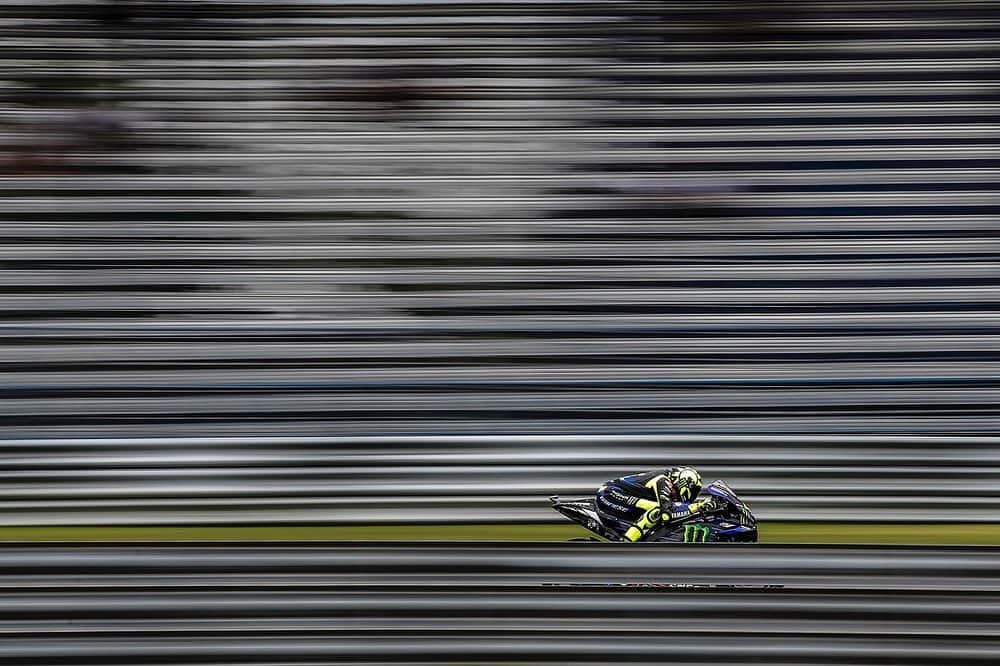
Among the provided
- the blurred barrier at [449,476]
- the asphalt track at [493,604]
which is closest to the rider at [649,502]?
the asphalt track at [493,604]

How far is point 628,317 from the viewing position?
10.00ft

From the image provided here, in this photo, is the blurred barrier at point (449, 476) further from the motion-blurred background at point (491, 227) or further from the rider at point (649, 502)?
the rider at point (649, 502)

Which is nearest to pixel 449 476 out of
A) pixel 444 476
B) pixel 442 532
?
pixel 444 476

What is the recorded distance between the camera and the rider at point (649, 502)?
244 centimetres

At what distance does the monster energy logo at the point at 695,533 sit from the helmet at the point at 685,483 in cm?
8

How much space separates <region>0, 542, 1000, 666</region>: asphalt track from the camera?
2010 mm

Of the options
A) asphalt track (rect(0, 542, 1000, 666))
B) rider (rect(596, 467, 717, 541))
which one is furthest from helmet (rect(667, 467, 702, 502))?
asphalt track (rect(0, 542, 1000, 666))

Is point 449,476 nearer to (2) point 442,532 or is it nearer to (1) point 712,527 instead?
(2) point 442,532

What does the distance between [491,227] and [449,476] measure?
0.73m

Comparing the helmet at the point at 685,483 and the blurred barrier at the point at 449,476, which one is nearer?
the helmet at the point at 685,483

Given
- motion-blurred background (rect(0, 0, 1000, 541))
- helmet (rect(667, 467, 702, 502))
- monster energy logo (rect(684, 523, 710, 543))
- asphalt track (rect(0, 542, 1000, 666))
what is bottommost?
asphalt track (rect(0, 542, 1000, 666))

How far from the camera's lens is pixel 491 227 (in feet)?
10.0

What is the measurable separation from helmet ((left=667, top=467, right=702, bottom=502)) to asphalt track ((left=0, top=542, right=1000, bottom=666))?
228 millimetres

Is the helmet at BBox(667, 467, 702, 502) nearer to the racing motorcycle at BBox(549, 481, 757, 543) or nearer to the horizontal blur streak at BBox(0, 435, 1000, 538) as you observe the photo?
the racing motorcycle at BBox(549, 481, 757, 543)
